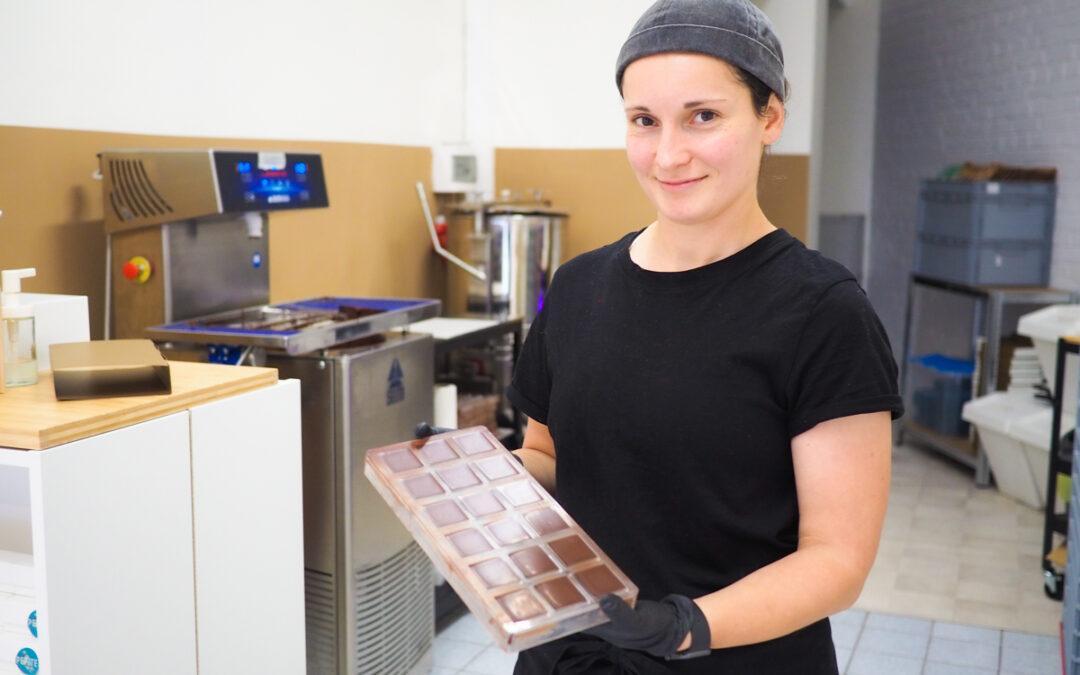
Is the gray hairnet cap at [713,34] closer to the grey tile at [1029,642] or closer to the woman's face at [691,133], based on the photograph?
the woman's face at [691,133]

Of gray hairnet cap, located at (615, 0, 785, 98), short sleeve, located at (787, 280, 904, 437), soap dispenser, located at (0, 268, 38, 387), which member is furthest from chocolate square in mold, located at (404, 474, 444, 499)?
soap dispenser, located at (0, 268, 38, 387)

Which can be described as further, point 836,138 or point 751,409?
point 836,138

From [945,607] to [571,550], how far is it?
3205mm

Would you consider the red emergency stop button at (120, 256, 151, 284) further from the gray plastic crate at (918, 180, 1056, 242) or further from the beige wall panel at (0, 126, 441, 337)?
the gray plastic crate at (918, 180, 1056, 242)

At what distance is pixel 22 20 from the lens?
2465mm

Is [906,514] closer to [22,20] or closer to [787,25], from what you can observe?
[787,25]

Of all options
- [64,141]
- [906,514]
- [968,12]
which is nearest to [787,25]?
[968,12]

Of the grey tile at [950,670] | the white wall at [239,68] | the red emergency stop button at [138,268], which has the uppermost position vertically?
the white wall at [239,68]

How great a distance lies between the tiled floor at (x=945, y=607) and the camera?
134 inches

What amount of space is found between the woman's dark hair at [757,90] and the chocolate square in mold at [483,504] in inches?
21.1

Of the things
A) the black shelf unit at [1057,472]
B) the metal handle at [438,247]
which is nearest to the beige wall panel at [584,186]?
the metal handle at [438,247]

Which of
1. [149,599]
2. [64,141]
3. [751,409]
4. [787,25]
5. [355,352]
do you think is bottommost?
[149,599]

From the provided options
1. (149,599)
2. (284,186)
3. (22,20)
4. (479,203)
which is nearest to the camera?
(149,599)

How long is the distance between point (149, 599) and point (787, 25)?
508 centimetres
